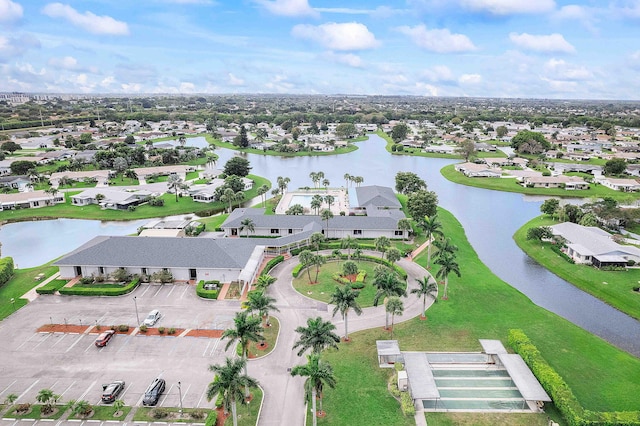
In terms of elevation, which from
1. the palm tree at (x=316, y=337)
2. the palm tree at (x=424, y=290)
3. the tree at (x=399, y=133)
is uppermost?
the tree at (x=399, y=133)

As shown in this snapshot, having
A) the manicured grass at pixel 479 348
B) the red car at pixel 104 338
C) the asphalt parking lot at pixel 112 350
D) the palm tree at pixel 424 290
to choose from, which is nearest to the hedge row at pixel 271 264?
the asphalt parking lot at pixel 112 350

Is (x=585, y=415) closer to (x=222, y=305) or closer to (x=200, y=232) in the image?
(x=222, y=305)

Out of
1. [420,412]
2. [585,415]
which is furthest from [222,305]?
[585,415]

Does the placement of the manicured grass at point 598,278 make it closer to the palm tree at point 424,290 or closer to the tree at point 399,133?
the palm tree at point 424,290

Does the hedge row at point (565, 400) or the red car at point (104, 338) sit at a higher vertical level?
the hedge row at point (565, 400)

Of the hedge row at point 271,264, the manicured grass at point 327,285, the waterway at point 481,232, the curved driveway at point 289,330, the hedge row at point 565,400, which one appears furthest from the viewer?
the hedge row at point 271,264

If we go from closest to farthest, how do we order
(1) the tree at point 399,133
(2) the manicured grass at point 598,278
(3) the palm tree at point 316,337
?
(3) the palm tree at point 316,337
(2) the manicured grass at point 598,278
(1) the tree at point 399,133

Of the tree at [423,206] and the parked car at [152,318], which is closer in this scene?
the parked car at [152,318]

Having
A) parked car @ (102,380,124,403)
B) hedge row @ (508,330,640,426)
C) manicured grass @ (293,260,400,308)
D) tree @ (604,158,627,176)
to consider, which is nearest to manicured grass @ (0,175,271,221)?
manicured grass @ (293,260,400,308)
